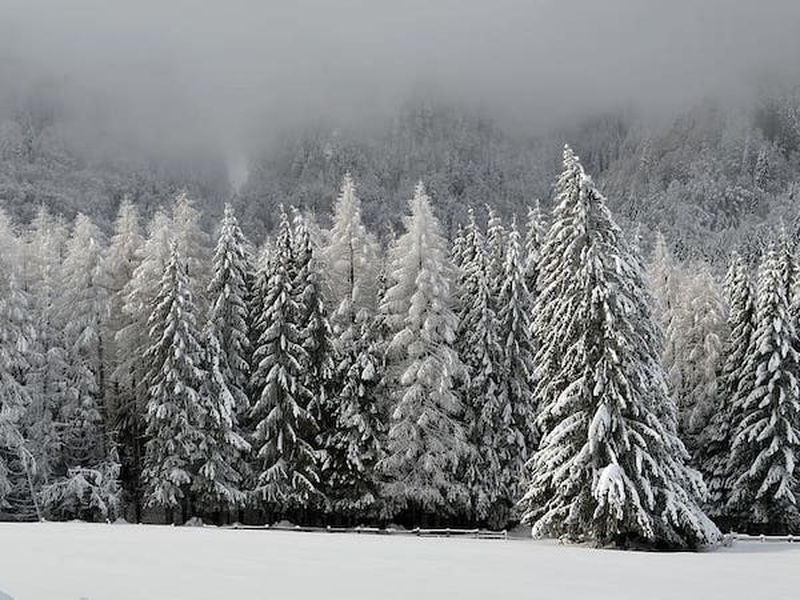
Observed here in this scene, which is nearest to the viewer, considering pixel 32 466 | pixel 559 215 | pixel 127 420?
pixel 559 215

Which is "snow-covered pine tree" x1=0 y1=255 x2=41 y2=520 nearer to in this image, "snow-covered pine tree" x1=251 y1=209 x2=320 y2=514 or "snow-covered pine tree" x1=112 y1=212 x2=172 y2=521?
"snow-covered pine tree" x1=112 y1=212 x2=172 y2=521

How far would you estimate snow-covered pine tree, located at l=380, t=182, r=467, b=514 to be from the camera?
116ft

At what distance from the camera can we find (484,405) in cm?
3806

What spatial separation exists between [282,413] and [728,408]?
916 inches

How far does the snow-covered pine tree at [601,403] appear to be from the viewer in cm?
2514

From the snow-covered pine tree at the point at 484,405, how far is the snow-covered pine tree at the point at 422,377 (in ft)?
3.31

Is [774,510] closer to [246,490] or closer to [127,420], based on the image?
[246,490]

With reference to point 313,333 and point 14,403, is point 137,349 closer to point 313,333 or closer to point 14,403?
point 14,403

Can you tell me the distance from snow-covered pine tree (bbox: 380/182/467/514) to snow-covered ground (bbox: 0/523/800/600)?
45.7 feet

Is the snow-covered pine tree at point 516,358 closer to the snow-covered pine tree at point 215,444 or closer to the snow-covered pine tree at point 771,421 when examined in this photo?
the snow-covered pine tree at point 771,421

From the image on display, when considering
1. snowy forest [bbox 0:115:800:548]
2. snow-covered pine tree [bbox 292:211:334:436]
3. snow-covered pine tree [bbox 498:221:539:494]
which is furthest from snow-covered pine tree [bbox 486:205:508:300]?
snow-covered pine tree [bbox 292:211:334:436]

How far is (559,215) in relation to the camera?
2722 centimetres

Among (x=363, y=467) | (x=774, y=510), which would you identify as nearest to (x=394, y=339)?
(x=363, y=467)

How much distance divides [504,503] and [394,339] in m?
9.71
